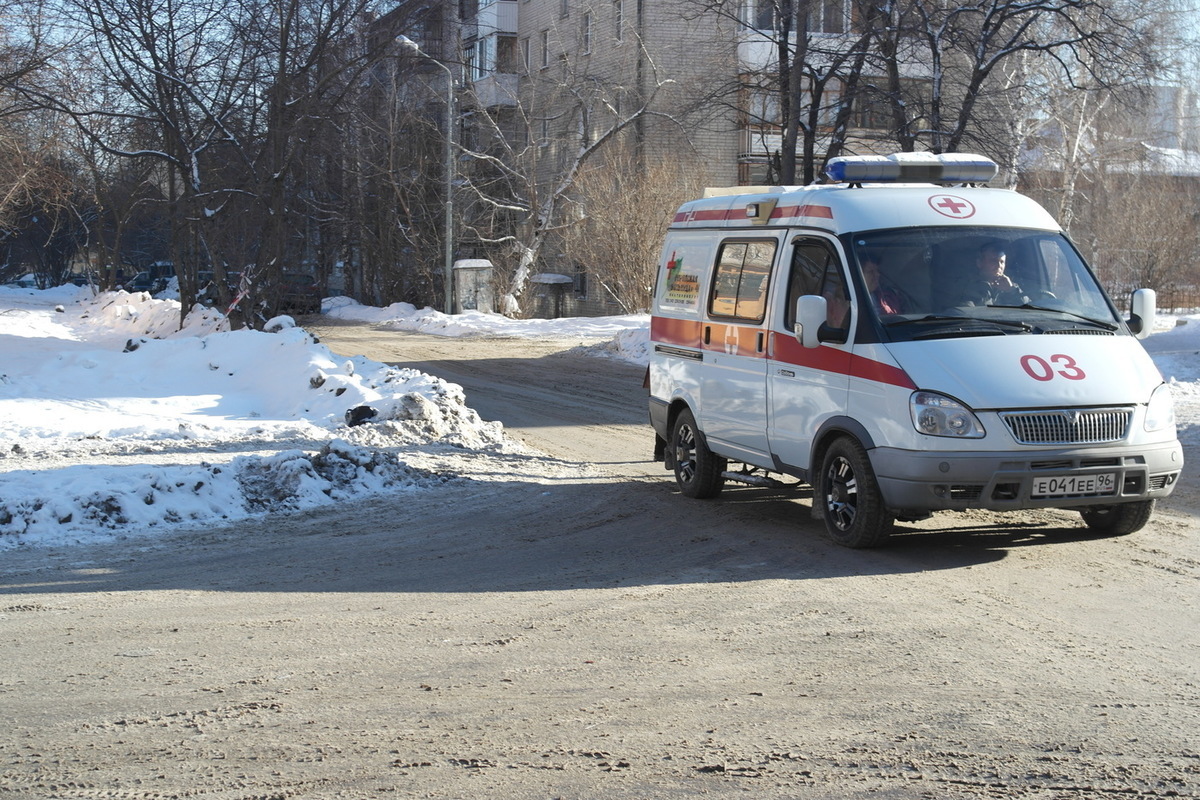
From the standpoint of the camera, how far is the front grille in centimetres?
715

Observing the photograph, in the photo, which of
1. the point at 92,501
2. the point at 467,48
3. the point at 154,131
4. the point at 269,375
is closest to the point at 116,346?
the point at 154,131

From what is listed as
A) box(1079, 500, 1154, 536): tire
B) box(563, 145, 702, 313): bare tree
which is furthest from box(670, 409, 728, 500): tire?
box(563, 145, 702, 313): bare tree

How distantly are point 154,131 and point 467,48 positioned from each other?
3034 cm

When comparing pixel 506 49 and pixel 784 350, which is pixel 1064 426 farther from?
pixel 506 49

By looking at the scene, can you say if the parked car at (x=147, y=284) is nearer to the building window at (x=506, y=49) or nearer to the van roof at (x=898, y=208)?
the building window at (x=506, y=49)

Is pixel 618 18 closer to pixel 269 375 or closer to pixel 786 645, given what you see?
pixel 269 375

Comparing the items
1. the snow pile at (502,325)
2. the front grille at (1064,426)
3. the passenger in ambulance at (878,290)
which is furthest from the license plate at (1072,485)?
the snow pile at (502,325)

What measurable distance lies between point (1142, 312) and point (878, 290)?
1.98m

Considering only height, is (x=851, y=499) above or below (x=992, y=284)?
below

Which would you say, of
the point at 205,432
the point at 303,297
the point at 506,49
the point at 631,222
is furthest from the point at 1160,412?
the point at 506,49

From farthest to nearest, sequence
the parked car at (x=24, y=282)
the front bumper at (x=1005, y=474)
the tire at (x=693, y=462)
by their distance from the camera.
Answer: the parked car at (x=24, y=282)
the tire at (x=693, y=462)
the front bumper at (x=1005, y=474)

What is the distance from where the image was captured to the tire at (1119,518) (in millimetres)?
7957

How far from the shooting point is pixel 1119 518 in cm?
802

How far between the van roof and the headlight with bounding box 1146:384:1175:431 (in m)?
1.44
